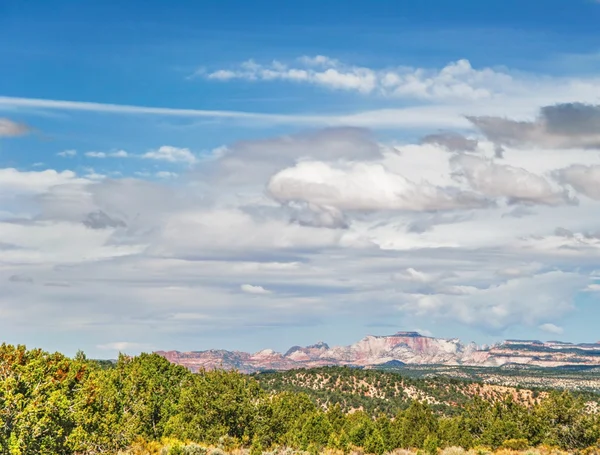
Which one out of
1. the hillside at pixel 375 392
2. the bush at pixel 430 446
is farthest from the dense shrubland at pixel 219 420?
the hillside at pixel 375 392

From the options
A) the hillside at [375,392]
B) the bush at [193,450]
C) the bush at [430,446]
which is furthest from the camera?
the hillside at [375,392]

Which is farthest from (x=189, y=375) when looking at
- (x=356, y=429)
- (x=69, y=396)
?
(x=69, y=396)

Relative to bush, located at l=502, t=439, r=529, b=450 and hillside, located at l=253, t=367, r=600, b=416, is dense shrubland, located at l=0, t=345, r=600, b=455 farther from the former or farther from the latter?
hillside, located at l=253, t=367, r=600, b=416

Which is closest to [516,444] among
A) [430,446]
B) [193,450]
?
[430,446]

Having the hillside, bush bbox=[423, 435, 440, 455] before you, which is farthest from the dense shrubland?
the hillside

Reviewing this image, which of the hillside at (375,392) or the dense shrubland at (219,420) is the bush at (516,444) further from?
the hillside at (375,392)

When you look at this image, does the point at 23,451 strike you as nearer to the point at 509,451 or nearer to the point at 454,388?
the point at 509,451

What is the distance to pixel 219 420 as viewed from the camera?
79438 millimetres

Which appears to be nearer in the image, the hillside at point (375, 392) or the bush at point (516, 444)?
the bush at point (516, 444)

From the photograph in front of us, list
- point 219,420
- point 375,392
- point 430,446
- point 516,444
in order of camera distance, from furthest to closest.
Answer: point 375,392 < point 516,444 < point 430,446 < point 219,420

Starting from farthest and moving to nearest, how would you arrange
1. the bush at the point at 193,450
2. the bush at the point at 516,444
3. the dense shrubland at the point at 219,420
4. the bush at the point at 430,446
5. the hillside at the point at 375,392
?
the hillside at the point at 375,392 < the bush at the point at 516,444 < the bush at the point at 430,446 < the bush at the point at 193,450 < the dense shrubland at the point at 219,420

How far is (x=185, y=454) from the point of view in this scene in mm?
56594

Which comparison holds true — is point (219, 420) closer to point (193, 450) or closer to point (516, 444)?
point (193, 450)

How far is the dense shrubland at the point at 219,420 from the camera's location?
177ft
